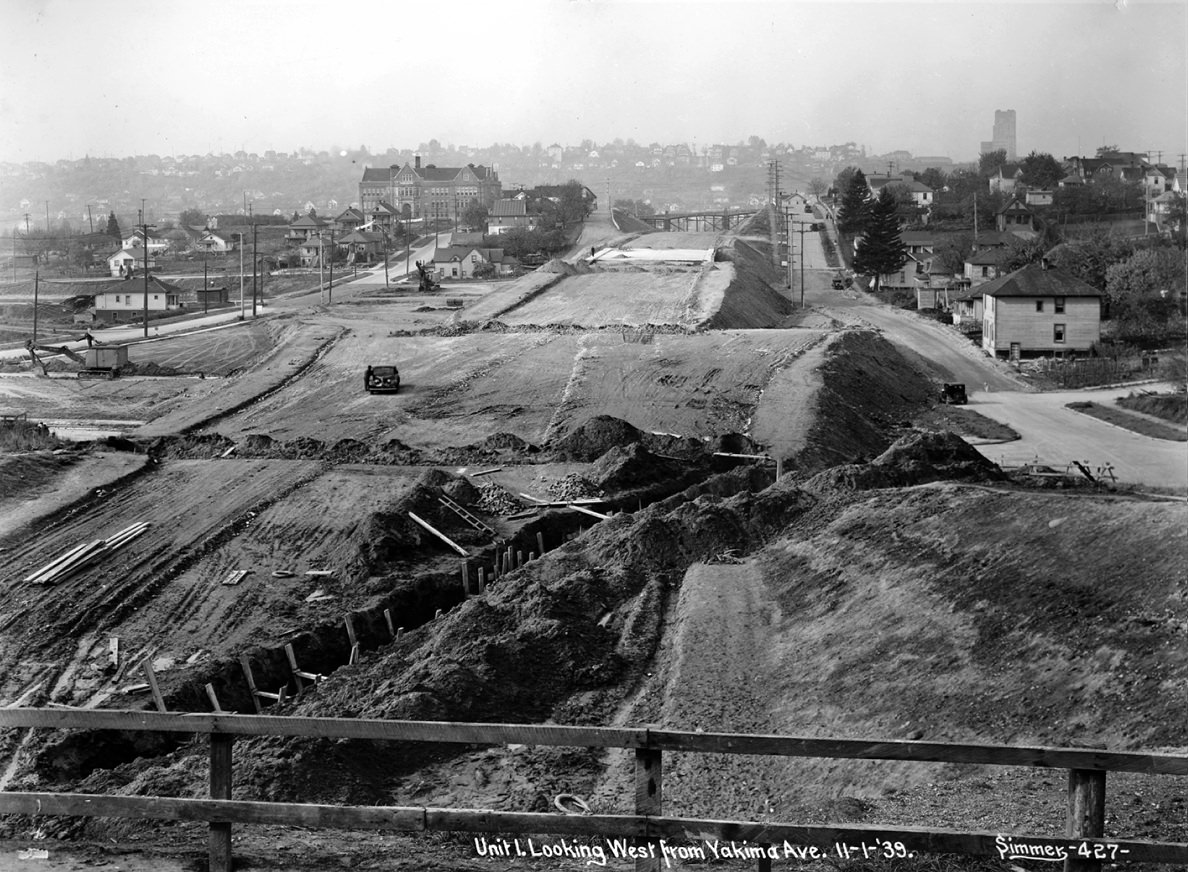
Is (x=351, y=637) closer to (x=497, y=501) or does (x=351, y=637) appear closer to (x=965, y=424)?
(x=497, y=501)

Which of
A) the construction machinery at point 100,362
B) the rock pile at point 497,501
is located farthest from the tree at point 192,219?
the rock pile at point 497,501

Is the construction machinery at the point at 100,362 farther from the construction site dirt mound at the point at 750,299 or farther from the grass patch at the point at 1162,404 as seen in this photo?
the grass patch at the point at 1162,404

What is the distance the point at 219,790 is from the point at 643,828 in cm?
158

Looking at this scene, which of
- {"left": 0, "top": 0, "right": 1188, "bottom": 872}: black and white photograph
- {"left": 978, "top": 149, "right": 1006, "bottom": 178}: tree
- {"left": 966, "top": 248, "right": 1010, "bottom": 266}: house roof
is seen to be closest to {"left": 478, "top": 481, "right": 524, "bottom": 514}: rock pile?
{"left": 0, "top": 0, "right": 1188, "bottom": 872}: black and white photograph

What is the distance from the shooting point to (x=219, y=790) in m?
5.15

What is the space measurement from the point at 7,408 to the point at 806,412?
19680 millimetres

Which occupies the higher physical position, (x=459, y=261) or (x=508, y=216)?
(x=508, y=216)

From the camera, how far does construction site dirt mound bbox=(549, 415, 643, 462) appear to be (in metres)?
27.1

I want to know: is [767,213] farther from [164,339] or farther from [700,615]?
[700,615]

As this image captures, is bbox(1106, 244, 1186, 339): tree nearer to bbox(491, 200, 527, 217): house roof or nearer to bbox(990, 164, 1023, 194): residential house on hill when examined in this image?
bbox(990, 164, 1023, 194): residential house on hill

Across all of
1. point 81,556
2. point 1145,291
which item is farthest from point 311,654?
point 1145,291

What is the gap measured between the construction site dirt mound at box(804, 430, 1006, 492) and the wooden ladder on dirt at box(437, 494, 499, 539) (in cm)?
508

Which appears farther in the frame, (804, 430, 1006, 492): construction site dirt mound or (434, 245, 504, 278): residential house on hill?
(434, 245, 504, 278): residential house on hill

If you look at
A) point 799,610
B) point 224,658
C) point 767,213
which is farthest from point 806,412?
point 767,213
